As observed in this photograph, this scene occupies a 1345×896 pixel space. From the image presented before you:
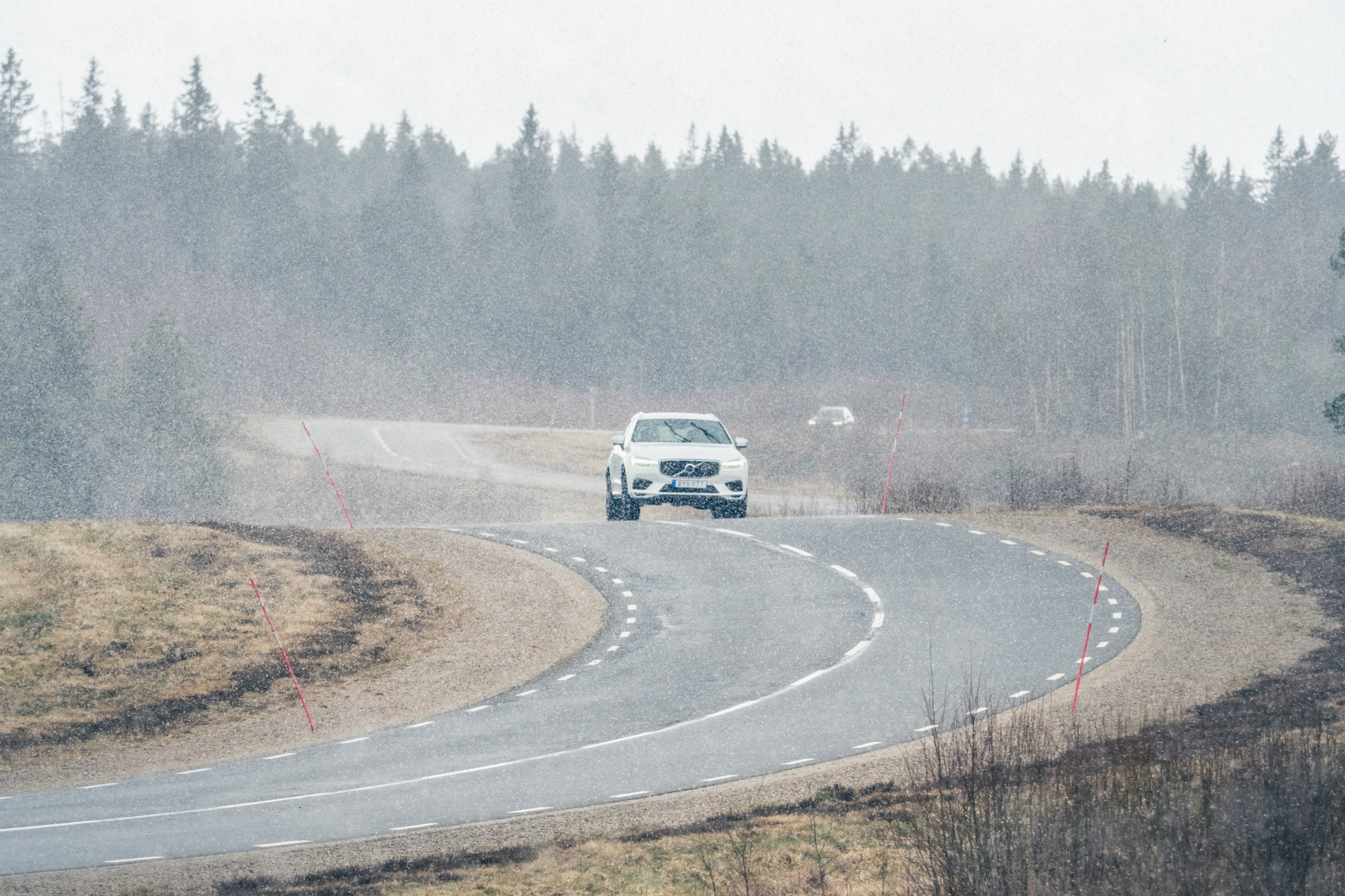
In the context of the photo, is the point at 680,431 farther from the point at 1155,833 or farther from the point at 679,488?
the point at 1155,833

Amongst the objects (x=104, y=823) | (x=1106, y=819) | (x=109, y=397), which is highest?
(x=109, y=397)

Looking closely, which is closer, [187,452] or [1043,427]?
[187,452]

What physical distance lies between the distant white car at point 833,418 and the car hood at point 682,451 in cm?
3801

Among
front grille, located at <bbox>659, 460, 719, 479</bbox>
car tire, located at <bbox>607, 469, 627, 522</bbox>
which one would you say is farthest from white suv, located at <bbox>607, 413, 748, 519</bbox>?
car tire, located at <bbox>607, 469, 627, 522</bbox>

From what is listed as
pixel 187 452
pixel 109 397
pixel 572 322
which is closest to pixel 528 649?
pixel 187 452

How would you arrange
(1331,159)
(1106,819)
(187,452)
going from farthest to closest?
(1331,159), (187,452), (1106,819)

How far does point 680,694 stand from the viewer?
596 inches

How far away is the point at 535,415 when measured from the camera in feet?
253

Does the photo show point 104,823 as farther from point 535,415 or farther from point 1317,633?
point 535,415

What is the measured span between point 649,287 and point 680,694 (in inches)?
3091

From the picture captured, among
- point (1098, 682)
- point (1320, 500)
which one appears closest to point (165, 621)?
point (1098, 682)

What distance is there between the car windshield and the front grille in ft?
2.33

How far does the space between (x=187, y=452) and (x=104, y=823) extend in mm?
37889

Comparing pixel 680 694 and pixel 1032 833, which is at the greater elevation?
pixel 1032 833
